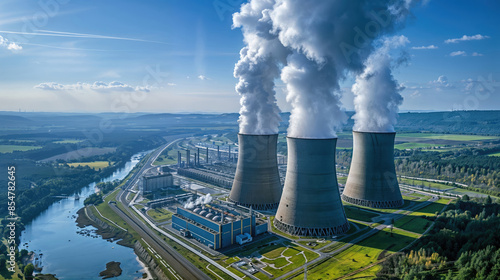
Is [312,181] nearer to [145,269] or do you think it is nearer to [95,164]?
[145,269]

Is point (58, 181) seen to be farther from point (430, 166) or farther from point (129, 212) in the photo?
point (430, 166)

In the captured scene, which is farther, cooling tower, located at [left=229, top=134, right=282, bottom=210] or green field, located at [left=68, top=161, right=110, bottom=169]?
green field, located at [left=68, top=161, right=110, bottom=169]

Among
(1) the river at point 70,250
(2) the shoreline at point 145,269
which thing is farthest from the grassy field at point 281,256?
(1) the river at point 70,250

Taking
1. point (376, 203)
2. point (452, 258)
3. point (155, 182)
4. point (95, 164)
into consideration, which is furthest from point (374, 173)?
point (95, 164)

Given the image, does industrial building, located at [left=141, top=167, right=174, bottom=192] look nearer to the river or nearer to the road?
the road

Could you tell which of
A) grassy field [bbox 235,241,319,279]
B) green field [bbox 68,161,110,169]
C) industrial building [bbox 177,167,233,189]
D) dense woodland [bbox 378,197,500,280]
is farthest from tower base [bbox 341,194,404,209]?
green field [bbox 68,161,110,169]
